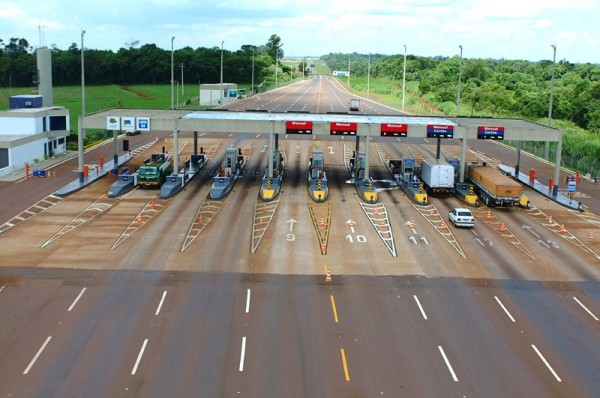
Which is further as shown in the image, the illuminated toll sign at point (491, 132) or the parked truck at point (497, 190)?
the illuminated toll sign at point (491, 132)

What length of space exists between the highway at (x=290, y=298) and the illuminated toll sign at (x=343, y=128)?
6.47 meters

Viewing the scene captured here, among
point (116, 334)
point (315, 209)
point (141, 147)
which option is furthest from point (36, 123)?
point (116, 334)

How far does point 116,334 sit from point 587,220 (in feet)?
128

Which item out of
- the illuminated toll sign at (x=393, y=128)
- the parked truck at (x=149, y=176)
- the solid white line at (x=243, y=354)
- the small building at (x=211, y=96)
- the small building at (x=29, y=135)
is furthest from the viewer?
the small building at (x=211, y=96)

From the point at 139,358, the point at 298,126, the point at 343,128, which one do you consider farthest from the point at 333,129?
the point at 139,358

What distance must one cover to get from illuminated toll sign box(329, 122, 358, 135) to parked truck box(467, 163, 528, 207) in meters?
11.7

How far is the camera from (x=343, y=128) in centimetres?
6256

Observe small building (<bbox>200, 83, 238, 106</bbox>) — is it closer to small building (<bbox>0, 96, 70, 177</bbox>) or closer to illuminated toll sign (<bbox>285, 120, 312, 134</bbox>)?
small building (<bbox>0, 96, 70, 177</bbox>)

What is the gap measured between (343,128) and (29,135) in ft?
111

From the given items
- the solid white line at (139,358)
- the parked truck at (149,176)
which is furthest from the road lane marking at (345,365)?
the parked truck at (149,176)

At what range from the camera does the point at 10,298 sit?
112 ft

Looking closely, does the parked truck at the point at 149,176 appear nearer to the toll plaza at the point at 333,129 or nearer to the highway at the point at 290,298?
the toll plaza at the point at 333,129

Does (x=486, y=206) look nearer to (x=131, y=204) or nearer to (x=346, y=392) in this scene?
(x=131, y=204)

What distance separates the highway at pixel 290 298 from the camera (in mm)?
26172
